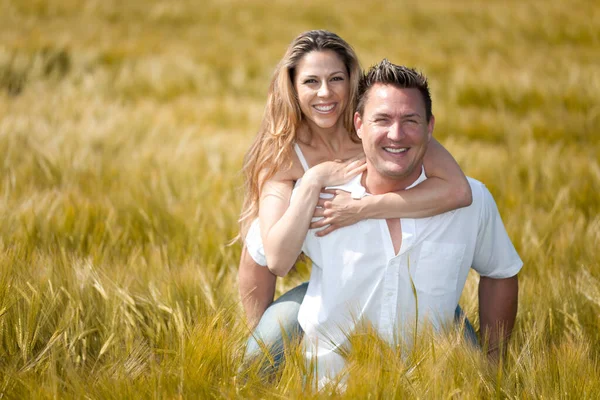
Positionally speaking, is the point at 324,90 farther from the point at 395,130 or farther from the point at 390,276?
the point at 390,276

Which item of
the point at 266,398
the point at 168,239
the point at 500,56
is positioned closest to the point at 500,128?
the point at 500,56

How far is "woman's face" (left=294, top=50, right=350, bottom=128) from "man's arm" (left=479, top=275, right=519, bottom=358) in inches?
28.3

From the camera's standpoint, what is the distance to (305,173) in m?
2.00

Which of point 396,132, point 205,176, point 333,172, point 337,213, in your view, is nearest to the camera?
point 396,132

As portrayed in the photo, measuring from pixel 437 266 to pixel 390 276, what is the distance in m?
0.13

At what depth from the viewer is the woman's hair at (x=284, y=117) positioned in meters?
2.15

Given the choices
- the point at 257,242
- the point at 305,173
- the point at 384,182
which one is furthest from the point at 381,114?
the point at 257,242

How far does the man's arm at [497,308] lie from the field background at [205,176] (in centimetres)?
7

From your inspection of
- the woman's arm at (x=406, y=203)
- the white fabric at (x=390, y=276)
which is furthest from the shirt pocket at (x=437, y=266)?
the woman's arm at (x=406, y=203)

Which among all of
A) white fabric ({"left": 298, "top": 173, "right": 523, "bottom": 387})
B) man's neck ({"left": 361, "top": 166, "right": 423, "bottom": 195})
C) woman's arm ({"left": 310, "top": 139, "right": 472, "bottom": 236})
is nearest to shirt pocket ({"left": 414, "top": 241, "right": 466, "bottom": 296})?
white fabric ({"left": 298, "top": 173, "right": 523, "bottom": 387})

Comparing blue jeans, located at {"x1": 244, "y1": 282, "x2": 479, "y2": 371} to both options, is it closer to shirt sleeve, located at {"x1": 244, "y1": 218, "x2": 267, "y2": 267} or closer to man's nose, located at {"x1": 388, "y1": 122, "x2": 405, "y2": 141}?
shirt sleeve, located at {"x1": 244, "y1": 218, "x2": 267, "y2": 267}

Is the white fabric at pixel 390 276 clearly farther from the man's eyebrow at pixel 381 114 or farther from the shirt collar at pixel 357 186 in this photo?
the man's eyebrow at pixel 381 114

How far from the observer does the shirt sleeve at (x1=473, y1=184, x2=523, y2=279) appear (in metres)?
1.91

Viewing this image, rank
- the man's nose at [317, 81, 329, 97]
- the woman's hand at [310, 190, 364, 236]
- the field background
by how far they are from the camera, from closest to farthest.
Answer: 1. the field background
2. the woman's hand at [310, 190, 364, 236]
3. the man's nose at [317, 81, 329, 97]
